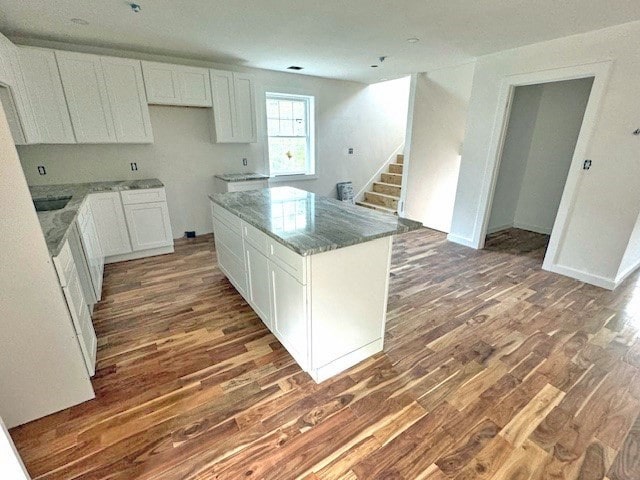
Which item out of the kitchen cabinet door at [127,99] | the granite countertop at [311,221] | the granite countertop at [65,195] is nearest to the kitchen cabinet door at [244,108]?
the kitchen cabinet door at [127,99]

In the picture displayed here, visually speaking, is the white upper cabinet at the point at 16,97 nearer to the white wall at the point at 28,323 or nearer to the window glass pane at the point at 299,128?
the white wall at the point at 28,323

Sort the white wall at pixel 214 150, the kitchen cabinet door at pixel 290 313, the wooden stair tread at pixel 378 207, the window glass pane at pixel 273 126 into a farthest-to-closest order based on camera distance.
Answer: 1. the wooden stair tread at pixel 378 207
2. the window glass pane at pixel 273 126
3. the white wall at pixel 214 150
4. the kitchen cabinet door at pixel 290 313

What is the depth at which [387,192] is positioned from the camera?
6.03 metres

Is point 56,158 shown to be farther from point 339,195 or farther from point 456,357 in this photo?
point 456,357

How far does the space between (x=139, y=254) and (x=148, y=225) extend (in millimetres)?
413

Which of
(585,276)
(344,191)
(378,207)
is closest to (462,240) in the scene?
(585,276)

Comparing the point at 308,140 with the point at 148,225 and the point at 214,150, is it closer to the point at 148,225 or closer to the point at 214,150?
the point at 214,150

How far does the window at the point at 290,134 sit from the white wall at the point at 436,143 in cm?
175

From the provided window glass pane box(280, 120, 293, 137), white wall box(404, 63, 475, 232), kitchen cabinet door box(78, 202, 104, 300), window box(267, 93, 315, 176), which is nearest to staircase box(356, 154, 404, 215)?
white wall box(404, 63, 475, 232)

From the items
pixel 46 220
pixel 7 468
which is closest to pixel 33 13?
pixel 46 220

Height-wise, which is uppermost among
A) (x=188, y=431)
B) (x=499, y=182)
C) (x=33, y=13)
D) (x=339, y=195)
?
(x=33, y=13)

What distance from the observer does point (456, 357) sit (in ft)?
6.90

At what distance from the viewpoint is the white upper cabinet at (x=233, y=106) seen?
4.02 metres

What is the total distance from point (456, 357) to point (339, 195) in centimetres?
413
